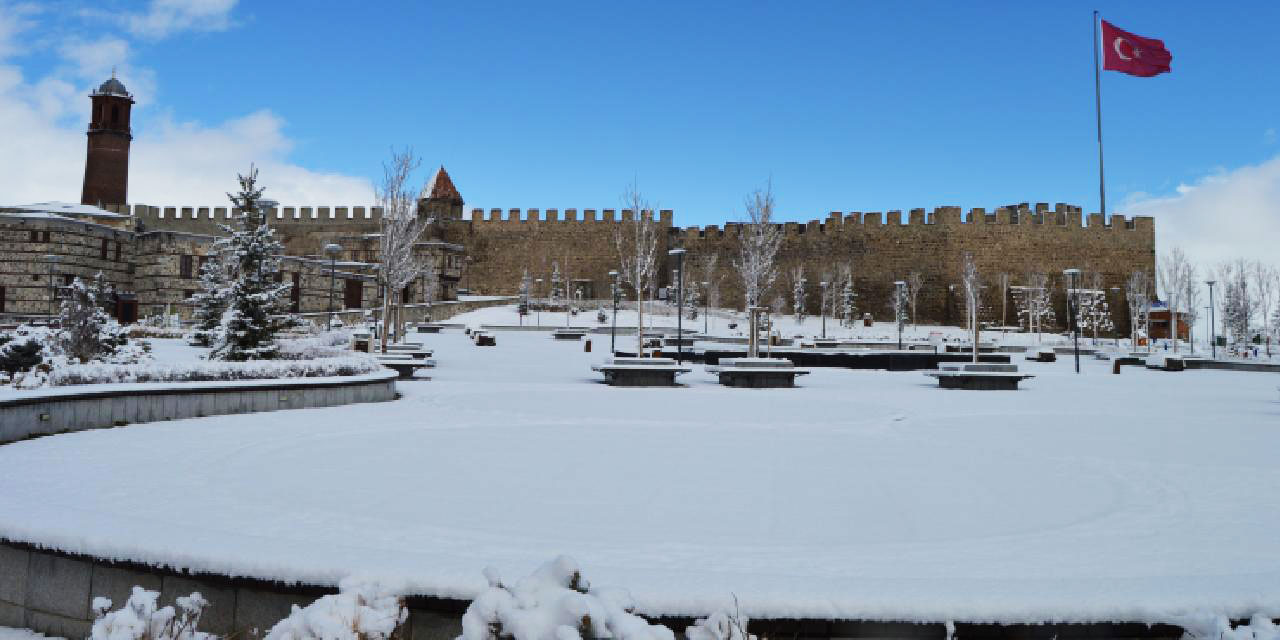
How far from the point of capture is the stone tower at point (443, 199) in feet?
174

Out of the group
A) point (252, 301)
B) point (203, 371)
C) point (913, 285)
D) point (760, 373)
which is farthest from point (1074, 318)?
point (203, 371)

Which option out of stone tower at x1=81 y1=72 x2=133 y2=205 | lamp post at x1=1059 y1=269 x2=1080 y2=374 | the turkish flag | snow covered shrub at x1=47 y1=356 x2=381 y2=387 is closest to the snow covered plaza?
snow covered shrub at x1=47 y1=356 x2=381 y2=387

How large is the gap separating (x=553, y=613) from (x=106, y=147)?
61731mm

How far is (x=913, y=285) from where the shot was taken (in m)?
47.2

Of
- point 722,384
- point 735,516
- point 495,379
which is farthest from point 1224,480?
point 495,379

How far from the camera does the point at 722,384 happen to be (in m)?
14.9

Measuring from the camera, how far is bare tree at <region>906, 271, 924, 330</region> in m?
47.1

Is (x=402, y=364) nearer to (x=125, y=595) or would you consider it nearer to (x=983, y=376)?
(x=983, y=376)

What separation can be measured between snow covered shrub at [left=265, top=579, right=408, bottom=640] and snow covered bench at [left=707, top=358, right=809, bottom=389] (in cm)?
1183

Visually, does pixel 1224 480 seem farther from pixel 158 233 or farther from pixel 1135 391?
pixel 158 233

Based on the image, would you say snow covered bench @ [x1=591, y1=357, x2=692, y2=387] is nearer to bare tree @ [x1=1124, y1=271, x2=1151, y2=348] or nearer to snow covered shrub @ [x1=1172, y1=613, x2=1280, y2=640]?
snow covered shrub @ [x1=1172, y1=613, x2=1280, y2=640]

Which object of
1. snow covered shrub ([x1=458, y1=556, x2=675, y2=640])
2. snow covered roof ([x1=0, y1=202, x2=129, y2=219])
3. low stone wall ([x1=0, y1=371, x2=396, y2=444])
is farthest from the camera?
snow covered roof ([x1=0, y1=202, x2=129, y2=219])

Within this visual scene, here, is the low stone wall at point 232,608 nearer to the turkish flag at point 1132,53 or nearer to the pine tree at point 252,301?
the pine tree at point 252,301

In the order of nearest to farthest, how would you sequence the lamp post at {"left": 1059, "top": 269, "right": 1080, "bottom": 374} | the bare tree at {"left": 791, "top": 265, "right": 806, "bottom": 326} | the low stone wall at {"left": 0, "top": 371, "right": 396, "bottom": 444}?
the low stone wall at {"left": 0, "top": 371, "right": 396, "bottom": 444} < the lamp post at {"left": 1059, "top": 269, "right": 1080, "bottom": 374} < the bare tree at {"left": 791, "top": 265, "right": 806, "bottom": 326}
